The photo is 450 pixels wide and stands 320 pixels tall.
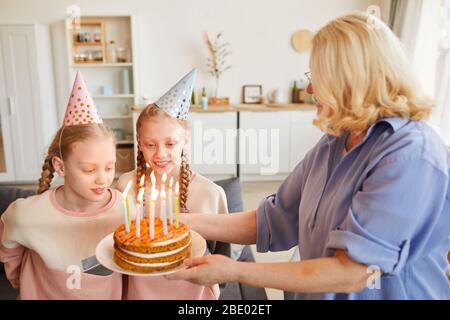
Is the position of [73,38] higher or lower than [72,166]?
higher

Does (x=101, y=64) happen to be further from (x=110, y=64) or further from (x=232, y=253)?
(x=232, y=253)

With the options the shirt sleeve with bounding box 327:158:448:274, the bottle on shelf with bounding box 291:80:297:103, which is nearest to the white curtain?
the bottle on shelf with bounding box 291:80:297:103

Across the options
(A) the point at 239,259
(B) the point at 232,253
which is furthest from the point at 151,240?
(A) the point at 239,259

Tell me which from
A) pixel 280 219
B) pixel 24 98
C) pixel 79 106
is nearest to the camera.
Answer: pixel 79 106

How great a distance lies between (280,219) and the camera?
1155 mm

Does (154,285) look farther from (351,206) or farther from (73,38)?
(73,38)

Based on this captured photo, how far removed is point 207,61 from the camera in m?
4.91

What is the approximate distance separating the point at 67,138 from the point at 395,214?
72 cm

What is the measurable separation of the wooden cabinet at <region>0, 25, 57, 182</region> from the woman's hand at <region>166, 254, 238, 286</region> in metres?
3.82

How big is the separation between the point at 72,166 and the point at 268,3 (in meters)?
4.31

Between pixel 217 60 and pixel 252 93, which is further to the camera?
pixel 252 93

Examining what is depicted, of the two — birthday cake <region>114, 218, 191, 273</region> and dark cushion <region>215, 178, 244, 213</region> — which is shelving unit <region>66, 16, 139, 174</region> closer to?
dark cushion <region>215, 178, 244, 213</region>

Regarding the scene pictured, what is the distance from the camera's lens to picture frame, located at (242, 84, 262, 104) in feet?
16.4
